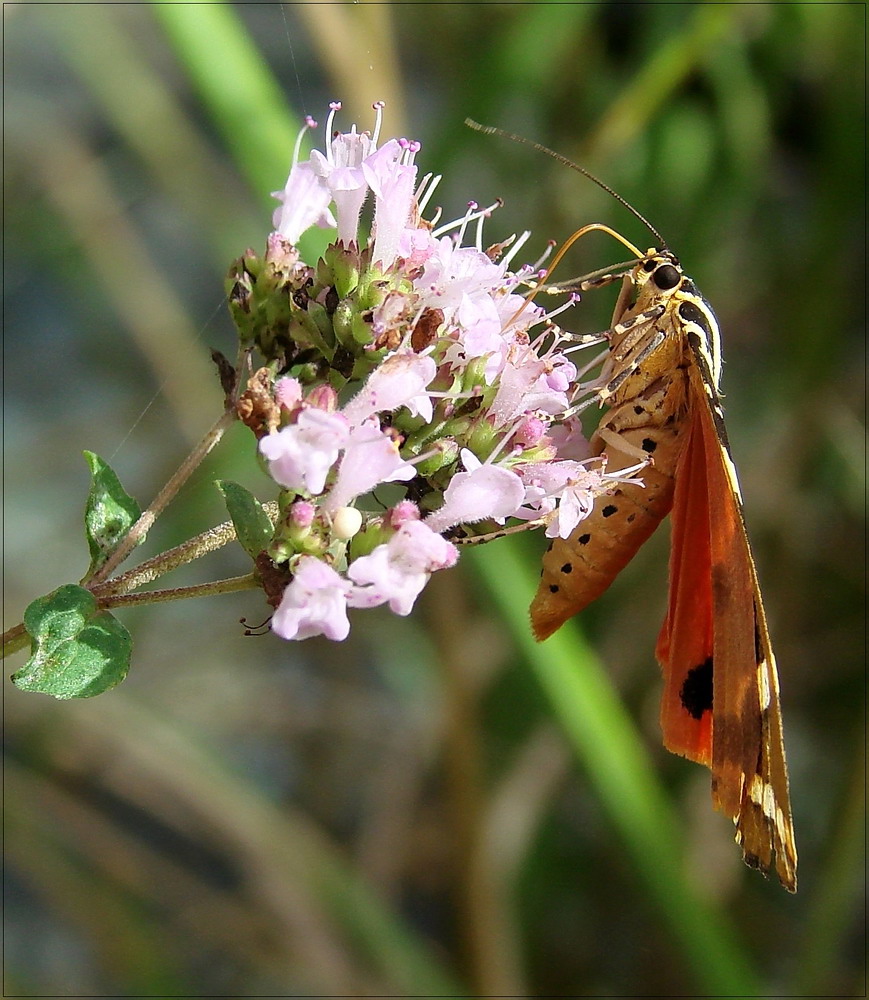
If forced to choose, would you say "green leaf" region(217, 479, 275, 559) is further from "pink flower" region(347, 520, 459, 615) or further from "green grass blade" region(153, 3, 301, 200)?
"green grass blade" region(153, 3, 301, 200)

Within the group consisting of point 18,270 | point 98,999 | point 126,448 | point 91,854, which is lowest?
point 98,999

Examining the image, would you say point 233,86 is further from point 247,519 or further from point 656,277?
point 247,519

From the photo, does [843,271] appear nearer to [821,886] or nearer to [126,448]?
[821,886]

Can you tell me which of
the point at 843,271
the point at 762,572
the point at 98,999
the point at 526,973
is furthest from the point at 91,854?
the point at 843,271

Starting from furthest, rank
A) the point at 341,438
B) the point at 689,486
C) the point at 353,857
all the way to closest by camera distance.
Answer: the point at 353,857 < the point at 689,486 < the point at 341,438

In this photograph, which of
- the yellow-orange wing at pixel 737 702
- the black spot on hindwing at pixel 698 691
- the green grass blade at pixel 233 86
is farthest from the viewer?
the green grass blade at pixel 233 86

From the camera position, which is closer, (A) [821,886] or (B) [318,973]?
(A) [821,886]

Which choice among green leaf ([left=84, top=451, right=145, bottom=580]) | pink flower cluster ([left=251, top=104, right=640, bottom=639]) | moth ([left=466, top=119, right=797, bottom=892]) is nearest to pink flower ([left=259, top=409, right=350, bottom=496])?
pink flower cluster ([left=251, top=104, right=640, bottom=639])

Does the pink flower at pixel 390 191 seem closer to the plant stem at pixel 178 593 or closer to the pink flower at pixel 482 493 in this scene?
the pink flower at pixel 482 493

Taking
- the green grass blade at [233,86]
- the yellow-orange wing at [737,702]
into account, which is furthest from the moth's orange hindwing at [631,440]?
the green grass blade at [233,86]
